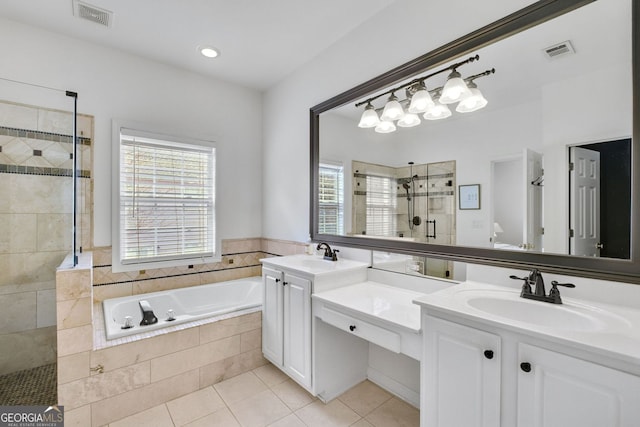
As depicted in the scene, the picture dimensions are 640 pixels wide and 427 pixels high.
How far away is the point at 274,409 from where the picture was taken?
1.97m

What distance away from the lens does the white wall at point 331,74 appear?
171 cm

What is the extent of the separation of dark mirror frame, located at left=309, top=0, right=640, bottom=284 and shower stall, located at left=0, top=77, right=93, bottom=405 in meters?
2.34

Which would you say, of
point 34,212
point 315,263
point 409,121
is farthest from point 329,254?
point 34,212

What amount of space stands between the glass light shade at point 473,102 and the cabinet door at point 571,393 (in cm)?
126

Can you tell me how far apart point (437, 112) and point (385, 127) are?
0.40 meters

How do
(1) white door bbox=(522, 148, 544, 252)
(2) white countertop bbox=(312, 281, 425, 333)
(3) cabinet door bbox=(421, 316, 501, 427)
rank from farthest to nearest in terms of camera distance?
(2) white countertop bbox=(312, 281, 425, 333), (1) white door bbox=(522, 148, 544, 252), (3) cabinet door bbox=(421, 316, 501, 427)

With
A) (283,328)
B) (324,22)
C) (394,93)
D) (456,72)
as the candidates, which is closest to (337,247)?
(283,328)

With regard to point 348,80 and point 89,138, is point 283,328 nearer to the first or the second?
point 348,80

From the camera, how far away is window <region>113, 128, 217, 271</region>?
2.67m

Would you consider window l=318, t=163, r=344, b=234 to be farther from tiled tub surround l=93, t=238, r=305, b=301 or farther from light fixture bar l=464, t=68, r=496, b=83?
light fixture bar l=464, t=68, r=496, b=83

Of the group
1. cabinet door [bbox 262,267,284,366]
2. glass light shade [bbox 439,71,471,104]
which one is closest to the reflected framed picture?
glass light shade [bbox 439,71,471,104]

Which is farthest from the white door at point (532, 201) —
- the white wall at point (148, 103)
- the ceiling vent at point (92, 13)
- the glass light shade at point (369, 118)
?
the ceiling vent at point (92, 13)

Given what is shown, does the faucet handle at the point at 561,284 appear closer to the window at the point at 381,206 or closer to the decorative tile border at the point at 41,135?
the window at the point at 381,206

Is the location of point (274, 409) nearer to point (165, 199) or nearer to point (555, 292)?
point (555, 292)
